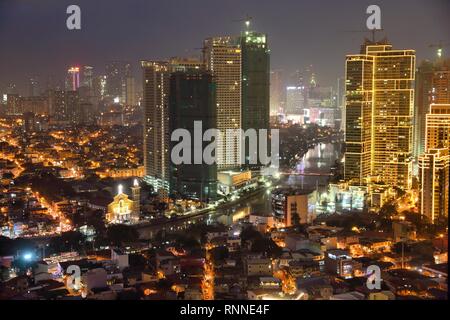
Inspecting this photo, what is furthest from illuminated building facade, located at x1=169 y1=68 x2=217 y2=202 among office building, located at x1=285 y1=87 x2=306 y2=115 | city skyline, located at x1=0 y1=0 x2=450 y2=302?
office building, located at x1=285 y1=87 x2=306 y2=115

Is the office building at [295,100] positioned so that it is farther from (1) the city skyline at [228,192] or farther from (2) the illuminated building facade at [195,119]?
(2) the illuminated building facade at [195,119]

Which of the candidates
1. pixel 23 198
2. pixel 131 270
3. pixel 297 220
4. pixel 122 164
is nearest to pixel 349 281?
pixel 131 270

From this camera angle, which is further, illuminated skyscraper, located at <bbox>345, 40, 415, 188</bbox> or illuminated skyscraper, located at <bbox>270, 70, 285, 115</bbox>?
illuminated skyscraper, located at <bbox>270, 70, 285, 115</bbox>

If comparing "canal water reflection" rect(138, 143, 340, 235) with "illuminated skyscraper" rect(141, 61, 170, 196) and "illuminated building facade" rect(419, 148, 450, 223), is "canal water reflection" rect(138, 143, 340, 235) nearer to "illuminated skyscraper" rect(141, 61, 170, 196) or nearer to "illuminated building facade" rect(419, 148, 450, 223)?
"illuminated skyscraper" rect(141, 61, 170, 196)

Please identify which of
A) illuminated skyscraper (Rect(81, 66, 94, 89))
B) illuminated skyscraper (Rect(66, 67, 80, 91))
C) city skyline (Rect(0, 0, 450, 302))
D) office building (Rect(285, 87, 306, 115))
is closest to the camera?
city skyline (Rect(0, 0, 450, 302))

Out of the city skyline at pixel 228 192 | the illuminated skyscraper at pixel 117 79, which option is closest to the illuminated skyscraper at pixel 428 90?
the city skyline at pixel 228 192

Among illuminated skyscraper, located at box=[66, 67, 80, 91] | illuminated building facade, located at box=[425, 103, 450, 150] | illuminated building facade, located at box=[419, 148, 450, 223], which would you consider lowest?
illuminated building facade, located at box=[419, 148, 450, 223]
